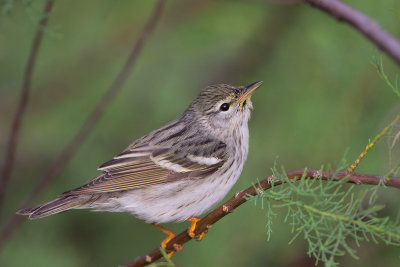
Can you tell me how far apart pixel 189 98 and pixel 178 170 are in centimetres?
128

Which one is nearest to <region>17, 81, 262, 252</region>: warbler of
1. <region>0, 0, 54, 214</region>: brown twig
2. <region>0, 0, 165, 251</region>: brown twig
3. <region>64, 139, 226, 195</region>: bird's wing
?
<region>64, 139, 226, 195</region>: bird's wing

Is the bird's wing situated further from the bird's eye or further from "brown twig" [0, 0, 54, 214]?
"brown twig" [0, 0, 54, 214]

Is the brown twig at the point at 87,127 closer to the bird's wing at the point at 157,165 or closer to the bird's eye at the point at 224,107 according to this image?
the bird's wing at the point at 157,165

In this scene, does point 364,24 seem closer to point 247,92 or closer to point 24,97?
point 247,92

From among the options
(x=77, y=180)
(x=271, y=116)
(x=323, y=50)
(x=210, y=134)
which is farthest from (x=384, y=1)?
(x=77, y=180)

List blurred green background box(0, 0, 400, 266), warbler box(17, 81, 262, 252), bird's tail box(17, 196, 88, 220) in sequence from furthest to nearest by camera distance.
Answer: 1. blurred green background box(0, 0, 400, 266)
2. warbler box(17, 81, 262, 252)
3. bird's tail box(17, 196, 88, 220)

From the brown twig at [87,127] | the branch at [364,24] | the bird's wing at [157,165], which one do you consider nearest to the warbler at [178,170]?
the bird's wing at [157,165]

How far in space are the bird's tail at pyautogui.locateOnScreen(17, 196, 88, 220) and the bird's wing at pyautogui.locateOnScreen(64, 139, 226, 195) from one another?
0.45ft

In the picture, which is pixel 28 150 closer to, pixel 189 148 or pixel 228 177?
pixel 189 148

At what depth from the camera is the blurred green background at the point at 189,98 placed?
15.8 feet

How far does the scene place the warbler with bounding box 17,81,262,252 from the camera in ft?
13.9

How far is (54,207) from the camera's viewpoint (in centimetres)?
397

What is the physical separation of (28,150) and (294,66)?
8.64ft

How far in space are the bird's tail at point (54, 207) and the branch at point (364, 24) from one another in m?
2.09
